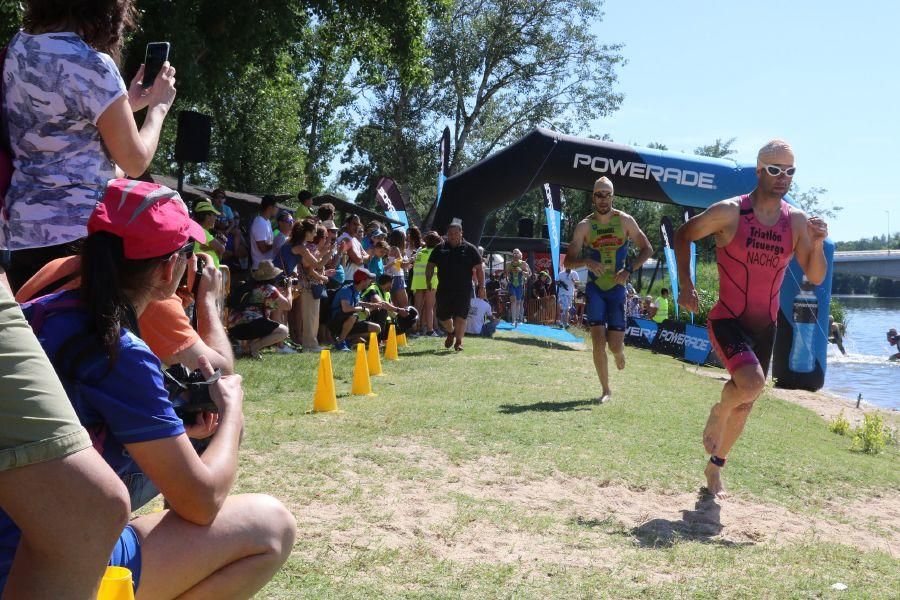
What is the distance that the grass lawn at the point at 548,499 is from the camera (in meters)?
4.07

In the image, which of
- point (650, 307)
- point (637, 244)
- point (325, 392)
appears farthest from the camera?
point (650, 307)

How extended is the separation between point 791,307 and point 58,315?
14.8m

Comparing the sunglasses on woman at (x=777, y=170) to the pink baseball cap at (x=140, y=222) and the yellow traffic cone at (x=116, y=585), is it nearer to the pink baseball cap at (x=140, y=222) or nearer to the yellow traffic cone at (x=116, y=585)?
the pink baseball cap at (x=140, y=222)

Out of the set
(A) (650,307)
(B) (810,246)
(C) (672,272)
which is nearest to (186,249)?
(B) (810,246)

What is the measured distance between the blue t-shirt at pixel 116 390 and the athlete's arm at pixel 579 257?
737cm

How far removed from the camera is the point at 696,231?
20.3 ft

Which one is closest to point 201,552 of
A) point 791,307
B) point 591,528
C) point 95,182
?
point 95,182

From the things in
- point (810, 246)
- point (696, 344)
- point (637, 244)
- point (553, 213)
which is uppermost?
point (553, 213)

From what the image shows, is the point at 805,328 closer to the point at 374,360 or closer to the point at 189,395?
the point at 374,360

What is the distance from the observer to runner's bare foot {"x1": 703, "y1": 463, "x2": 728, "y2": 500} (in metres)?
5.83

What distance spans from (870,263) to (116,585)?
216 ft

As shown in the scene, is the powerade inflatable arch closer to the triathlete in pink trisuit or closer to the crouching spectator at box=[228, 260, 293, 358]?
the crouching spectator at box=[228, 260, 293, 358]

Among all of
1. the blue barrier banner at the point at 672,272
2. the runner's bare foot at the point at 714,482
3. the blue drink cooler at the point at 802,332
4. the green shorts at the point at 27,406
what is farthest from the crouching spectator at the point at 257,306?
the blue barrier banner at the point at 672,272

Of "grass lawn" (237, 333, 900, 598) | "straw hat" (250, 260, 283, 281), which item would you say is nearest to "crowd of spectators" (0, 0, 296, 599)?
"grass lawn" (237, 333, 900, 598)
